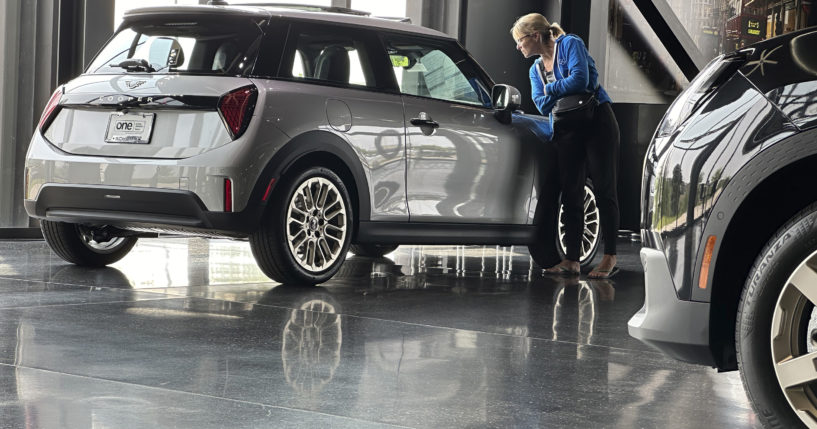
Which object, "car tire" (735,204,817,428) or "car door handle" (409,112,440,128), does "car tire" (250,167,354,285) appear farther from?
"car tire" (735,204,817,428)

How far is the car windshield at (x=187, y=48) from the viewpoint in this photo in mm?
7035

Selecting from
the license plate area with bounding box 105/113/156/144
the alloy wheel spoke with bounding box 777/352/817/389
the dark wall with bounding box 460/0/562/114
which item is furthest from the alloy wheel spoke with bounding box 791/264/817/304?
the dark wall with bounding box 460/0/562/114

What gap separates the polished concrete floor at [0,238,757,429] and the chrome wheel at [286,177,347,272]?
0.68 ft

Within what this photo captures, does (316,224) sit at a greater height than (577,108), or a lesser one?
lesser

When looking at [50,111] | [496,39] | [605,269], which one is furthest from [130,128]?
[496,39]

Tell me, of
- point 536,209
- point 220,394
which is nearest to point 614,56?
point 536,209

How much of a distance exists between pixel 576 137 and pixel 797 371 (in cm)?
562

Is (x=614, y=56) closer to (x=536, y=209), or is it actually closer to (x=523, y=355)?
(x=536, y=209)

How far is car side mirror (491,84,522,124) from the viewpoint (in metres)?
8.28

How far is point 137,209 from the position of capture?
688cm

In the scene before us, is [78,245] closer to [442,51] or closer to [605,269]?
[442,51]

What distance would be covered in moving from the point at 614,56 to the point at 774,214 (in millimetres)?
13344

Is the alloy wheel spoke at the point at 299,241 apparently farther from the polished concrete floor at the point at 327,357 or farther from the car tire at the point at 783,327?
the car tire at the point at 783,327

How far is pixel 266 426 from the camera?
3426mm
